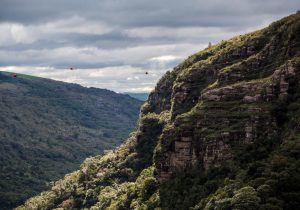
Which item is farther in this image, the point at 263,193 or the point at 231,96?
the point at 231,96

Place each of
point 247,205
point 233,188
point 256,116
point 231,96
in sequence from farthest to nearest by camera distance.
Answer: point 231,96, point 256,116, point 233,188, point 247,205

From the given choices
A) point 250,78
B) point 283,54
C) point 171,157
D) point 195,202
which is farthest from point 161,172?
point 283,54

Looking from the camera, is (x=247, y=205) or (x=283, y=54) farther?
(x=283, y=54)

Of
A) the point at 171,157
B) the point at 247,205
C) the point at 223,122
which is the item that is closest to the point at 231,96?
the point at 223,122

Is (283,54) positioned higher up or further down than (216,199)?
higher up

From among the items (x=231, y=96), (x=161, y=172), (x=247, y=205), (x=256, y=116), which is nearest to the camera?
(x=247, y=205)

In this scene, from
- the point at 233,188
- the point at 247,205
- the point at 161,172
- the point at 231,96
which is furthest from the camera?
the point at 161,172

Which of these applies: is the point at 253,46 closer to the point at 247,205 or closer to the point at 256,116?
the point at 256,116

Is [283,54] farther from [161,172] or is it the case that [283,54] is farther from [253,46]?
[161,172]

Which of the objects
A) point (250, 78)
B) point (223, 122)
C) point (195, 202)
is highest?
point (250, 78)

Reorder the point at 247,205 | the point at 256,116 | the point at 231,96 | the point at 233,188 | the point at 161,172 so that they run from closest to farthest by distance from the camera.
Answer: the point at 247,205 → the point at 233,188 → the point at 256,116 → the point at 231,96 → the point at 161,172
